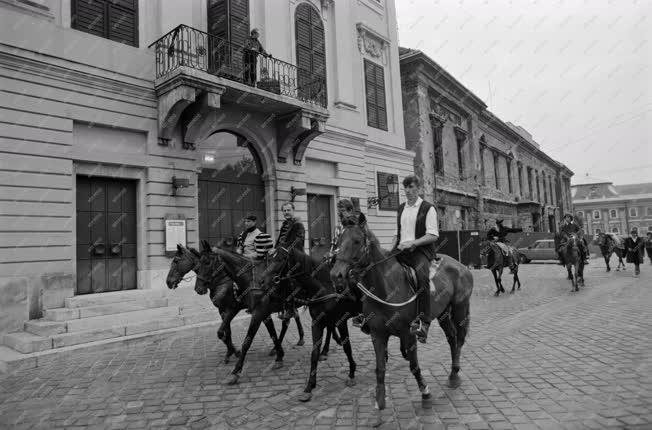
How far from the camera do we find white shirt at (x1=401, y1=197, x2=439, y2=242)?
172 inches

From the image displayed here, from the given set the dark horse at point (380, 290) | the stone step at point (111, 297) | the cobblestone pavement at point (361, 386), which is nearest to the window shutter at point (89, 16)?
the stone step at point (111, 297)

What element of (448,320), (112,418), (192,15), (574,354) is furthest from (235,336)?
(192,15)

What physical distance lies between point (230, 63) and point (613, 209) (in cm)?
9377

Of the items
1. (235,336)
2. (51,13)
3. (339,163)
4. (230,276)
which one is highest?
(51,13)

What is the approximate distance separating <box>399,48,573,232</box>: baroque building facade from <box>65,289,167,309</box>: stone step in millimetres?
15053

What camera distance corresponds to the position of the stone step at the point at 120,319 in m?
7.38

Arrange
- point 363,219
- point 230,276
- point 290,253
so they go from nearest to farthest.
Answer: point 363,219
point 290,253
point 230,276

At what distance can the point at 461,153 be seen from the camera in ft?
87.1

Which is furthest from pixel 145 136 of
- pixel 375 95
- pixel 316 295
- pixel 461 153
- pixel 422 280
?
pixel 461 153

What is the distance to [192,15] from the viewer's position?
11.1m

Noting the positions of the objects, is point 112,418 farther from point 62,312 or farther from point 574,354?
point 574,354

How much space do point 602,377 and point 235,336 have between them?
5717 mm

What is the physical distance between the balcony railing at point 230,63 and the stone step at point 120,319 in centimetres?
543

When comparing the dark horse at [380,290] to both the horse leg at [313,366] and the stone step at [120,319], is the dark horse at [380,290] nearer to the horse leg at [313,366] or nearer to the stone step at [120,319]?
the horse leg at [313,366]
